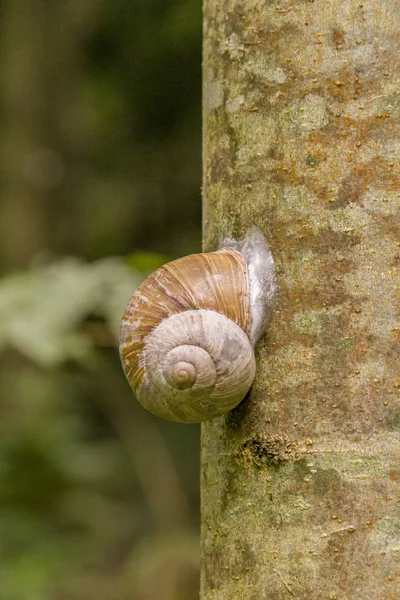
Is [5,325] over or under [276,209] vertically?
under

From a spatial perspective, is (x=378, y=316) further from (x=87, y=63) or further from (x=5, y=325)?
(x=87, y=63)

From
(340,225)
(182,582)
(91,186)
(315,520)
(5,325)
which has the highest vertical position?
(340,225)

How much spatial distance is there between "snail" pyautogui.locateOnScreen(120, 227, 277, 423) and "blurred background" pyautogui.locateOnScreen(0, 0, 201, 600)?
3.01 metres

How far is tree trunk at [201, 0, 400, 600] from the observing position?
3.69 ft

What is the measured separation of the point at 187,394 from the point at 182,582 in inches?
164

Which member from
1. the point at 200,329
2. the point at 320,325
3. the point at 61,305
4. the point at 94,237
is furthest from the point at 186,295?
the point at 94,237

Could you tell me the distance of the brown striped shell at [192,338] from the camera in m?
1.21

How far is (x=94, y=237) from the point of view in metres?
7.36

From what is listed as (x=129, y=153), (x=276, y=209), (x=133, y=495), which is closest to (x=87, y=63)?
(x=129, y=153)

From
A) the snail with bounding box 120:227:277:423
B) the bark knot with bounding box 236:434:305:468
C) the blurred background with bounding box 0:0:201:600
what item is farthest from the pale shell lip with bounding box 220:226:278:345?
the blurred background with bounding box 0:0:201:600

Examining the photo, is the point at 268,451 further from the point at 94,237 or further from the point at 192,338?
the point at 94,237

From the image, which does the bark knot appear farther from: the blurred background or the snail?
the blurred background

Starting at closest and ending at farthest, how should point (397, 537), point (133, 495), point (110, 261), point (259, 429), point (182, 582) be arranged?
point (397, 537), point (259, 429), point (110, 261), point (182, 582), point (133, 495)

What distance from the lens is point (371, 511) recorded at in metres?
1.11
